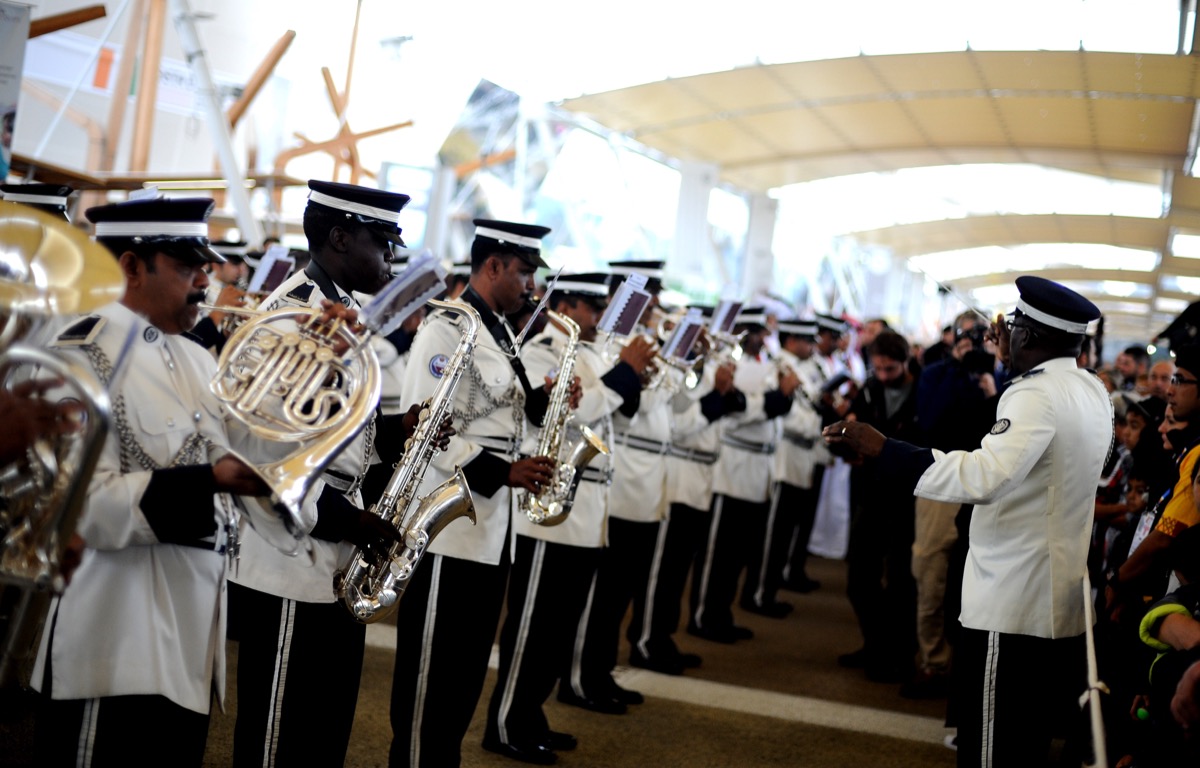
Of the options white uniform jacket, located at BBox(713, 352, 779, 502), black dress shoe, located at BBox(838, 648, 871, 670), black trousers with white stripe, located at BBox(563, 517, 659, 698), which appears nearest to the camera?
black trousers with white stripe, located at BBox(563, 517, 659, 698)

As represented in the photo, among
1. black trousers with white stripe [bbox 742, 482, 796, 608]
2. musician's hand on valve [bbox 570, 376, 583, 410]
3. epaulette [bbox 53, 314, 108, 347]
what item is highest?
epaulette [bbox 53, 314, 108, 347]

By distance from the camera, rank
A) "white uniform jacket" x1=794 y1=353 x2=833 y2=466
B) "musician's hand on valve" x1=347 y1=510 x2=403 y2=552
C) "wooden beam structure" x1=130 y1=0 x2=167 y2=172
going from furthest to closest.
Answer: "wooden beam structure" x1=130 y1=0 x2=167 y2=172 < "white uniform jacket" x1=794 y1=353 x2=833 y2=466 < "musician's hand on valve" x1=347 y1=510 x2=403 y2=552

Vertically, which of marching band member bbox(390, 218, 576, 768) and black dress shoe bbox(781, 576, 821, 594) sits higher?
marching band member bbox(390, 218, 576, 768)

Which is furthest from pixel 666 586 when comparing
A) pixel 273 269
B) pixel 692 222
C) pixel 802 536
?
pixel 692 222

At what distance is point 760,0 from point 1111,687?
1076 centimetres

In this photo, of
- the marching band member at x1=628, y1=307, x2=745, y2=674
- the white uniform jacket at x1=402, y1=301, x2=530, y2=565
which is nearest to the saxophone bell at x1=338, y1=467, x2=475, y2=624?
the white uniform jacket at x1=402, y1=301, x2=530, y2=565

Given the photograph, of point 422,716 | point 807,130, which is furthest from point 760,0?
point 422,716

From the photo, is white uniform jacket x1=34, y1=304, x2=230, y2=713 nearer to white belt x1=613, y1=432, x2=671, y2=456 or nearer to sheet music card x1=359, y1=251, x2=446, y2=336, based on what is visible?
sheet music card x1=359, y1=251, x2=446, y2=336

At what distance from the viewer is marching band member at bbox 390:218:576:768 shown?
3.98 metres

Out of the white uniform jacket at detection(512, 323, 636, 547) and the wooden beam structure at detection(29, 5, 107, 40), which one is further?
the wooden beam structure at detection(29, 5, 107, 40)

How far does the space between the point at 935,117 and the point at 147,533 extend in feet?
48.9

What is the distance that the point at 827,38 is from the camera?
13438 mm

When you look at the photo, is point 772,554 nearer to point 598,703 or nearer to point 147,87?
point 598,703

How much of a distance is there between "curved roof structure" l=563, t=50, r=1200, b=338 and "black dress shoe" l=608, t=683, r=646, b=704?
683 cm
